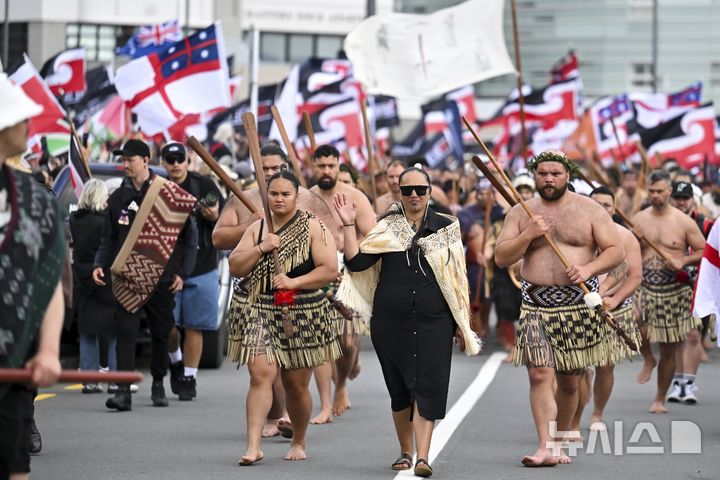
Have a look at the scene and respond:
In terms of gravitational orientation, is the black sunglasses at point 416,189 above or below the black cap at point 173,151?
below

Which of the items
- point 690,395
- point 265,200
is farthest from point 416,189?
point 690,395

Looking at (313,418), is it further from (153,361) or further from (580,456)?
(580,456)

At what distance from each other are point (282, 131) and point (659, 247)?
12.0ft

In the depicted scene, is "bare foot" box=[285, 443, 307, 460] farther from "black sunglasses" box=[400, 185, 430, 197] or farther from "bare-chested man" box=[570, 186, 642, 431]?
"bare-chested man" box=[570, 186, 642, 431]

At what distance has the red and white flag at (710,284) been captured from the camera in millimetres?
11609

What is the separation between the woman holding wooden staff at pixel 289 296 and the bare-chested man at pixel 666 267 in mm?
4479

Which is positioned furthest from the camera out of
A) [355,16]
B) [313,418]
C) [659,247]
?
[355,16]

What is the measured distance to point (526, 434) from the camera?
11.6 metres

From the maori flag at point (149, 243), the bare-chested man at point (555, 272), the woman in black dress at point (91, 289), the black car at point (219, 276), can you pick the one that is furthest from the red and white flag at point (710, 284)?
the black car at point (219, 276)

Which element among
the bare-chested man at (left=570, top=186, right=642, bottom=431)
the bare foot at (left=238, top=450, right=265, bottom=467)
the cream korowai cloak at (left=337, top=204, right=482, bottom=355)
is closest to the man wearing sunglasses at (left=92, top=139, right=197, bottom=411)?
the bare foot at (left=238, top=450, right=265, bottom=467)

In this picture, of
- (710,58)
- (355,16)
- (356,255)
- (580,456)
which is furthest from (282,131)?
(710,58)

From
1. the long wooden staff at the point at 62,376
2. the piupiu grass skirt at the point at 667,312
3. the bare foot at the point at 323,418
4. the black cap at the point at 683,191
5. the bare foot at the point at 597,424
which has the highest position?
the black cap at the point at 683,191

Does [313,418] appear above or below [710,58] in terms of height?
below

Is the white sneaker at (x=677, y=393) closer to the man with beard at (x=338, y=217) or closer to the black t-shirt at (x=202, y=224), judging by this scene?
the man with beard at (x=338, y=217)
